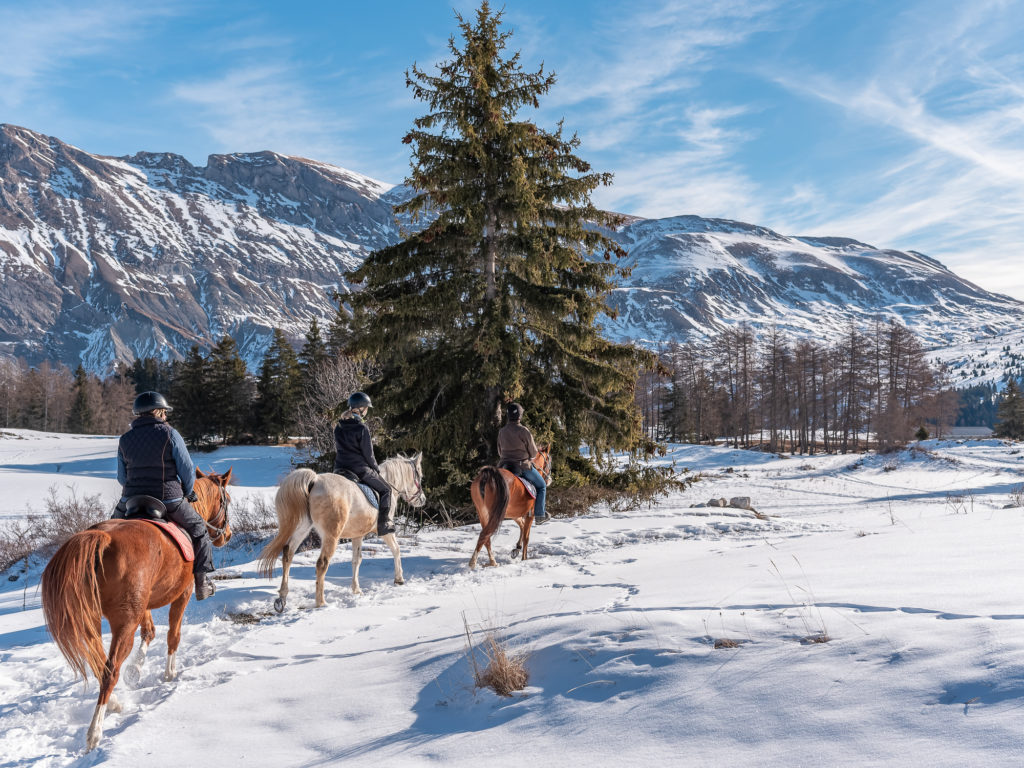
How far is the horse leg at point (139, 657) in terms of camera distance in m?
5.33

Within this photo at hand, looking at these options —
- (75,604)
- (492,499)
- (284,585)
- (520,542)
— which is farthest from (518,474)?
(75,604)

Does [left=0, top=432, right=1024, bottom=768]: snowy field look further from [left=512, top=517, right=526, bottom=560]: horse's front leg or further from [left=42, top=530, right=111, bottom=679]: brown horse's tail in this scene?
[left=512, top=517, right=526, bottom=560]: horse's front leg

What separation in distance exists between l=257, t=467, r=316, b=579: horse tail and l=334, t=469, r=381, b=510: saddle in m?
0.72

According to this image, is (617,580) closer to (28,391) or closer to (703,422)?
(703,422)

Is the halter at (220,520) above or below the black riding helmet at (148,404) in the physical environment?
below

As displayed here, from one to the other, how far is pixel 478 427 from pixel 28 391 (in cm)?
10472

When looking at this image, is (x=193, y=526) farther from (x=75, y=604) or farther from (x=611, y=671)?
(x=611, y=671)

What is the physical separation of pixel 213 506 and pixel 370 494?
2031 mm

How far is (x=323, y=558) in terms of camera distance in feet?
25.6

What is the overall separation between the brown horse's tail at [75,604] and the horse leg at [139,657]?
0.68m

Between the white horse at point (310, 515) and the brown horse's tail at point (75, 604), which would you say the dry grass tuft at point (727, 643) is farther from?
the white horse at point (310, 515)

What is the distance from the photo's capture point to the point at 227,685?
4.89 m

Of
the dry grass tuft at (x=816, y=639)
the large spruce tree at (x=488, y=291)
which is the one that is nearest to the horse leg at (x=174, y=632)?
the dry grass tuft at (x=816, y=639)

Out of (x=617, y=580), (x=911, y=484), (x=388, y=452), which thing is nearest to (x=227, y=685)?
(x=617, y=580)
